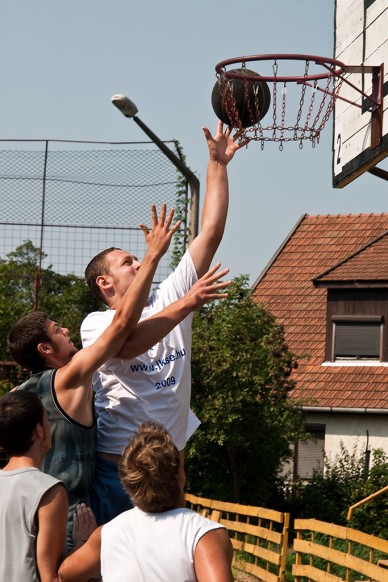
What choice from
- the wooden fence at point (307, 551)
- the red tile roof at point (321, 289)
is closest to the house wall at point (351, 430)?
the red tile roof at point (321, 289)

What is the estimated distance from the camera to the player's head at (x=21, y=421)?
4.89 meters

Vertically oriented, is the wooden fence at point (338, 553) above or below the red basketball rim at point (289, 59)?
below

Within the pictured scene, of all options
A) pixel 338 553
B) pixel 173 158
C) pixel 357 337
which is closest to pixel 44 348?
pixel 338 553

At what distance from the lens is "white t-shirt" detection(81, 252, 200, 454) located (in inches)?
217

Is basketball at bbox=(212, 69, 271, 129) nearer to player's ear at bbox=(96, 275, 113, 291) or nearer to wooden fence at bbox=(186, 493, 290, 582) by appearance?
player's ear at bbox=(96, 275, 113, 291)

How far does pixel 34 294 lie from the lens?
67.3 feet

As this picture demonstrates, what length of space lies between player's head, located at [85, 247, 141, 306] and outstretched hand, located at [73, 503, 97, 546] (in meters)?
1.05

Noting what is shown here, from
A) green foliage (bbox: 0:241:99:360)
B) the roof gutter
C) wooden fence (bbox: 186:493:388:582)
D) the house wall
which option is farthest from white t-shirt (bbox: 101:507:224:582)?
the house wall

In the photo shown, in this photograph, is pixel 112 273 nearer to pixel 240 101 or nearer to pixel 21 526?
pixel 21 526

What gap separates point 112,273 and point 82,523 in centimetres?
121

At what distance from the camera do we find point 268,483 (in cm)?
2470

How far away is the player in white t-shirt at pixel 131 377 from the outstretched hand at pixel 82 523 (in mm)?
253

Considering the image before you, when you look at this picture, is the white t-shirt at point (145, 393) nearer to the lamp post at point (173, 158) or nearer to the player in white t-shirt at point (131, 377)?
the player in white t-shirt at point (131, 377)

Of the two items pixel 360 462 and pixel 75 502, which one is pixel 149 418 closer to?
pixel 75 502
